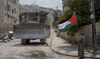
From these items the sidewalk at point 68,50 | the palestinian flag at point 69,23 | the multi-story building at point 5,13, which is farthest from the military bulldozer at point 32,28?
the multi-story building at point 5,13

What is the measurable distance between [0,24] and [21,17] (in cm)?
2194

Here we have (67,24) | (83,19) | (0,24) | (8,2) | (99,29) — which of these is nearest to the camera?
(99,29)

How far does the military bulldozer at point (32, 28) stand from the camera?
15.8 metres

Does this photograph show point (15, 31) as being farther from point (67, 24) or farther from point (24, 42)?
point (67, 24)

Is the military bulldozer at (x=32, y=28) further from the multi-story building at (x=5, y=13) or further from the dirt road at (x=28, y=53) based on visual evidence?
the multi-story building at (x=5, y=13)

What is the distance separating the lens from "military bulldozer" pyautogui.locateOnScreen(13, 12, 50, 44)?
1582cm

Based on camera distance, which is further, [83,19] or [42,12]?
[42,12]

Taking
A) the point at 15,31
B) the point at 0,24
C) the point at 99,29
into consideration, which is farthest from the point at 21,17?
the point at 0,24

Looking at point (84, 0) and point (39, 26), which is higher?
point (84, 0)

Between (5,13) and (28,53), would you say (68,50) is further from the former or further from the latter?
(5,13)

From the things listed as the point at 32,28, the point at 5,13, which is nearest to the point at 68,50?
the point at 32,28

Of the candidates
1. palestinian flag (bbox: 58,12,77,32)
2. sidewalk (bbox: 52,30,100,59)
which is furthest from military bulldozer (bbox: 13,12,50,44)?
palestinian flag (bbox: 58,12,77,32)

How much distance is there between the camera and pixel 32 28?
16297mm

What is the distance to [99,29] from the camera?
35.6 ft
